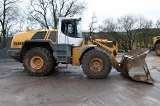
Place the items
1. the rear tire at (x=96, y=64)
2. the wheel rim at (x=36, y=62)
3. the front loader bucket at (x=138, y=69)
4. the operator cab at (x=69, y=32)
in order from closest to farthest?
the front loader bucket at (x=138, y=69) → the rear tire at (x=96, y=64) → the operator cab at (x=69, y=32) → the wheel rim at (x=36, y=62)

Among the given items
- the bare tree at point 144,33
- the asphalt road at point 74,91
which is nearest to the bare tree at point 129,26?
the bare tree at point 144,33

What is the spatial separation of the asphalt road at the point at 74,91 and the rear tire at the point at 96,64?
27cm

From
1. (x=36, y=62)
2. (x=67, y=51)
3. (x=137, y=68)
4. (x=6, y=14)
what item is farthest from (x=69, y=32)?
(x=6, y=14)

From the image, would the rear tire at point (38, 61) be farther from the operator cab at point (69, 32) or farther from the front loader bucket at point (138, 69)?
the front loader bucket at point (138, 69)

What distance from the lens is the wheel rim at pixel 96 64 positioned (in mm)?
9477

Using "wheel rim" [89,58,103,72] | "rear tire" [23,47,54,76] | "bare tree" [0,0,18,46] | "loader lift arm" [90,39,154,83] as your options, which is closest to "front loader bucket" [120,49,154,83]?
"loader lift arm" [90,39,154,83]

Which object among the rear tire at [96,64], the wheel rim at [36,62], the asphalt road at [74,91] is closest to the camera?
the asphalt road at [74,91]

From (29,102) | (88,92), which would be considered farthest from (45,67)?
(29,102)

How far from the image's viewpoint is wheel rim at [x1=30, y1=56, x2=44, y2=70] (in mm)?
10026

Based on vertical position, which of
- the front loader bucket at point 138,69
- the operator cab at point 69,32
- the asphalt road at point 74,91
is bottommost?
the asphalt road at point 74,91

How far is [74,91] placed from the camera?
7.52 meters

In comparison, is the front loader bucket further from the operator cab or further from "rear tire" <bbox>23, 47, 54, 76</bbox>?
"rear tire" <bbox>23, 47, 54, 76</bbox>

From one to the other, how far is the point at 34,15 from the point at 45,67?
1121 inches

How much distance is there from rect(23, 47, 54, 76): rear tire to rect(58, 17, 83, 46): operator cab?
2.40ft
